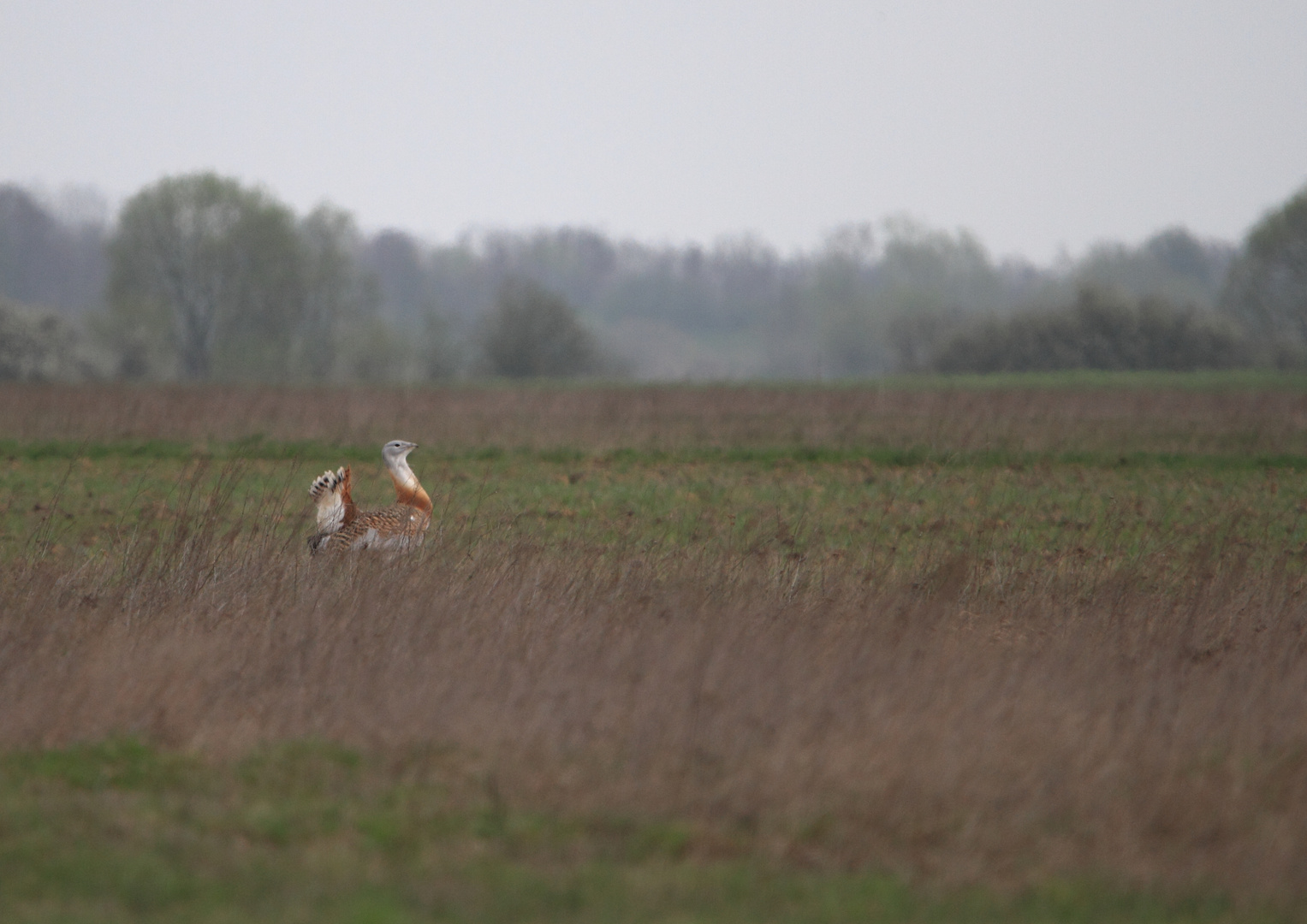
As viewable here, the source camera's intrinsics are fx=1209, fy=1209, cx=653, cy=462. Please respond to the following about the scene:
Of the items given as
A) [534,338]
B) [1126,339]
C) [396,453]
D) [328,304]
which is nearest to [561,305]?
[534,338]

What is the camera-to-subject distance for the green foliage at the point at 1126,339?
58500 mm

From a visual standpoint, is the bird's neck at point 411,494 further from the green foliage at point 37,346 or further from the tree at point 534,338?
the tree at point 534,338

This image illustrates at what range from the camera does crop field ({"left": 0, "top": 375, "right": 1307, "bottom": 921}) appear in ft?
14.0

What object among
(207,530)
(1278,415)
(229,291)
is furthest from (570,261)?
(207,530)

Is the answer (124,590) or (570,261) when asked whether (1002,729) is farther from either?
(570,261)

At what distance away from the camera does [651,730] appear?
5504 mm

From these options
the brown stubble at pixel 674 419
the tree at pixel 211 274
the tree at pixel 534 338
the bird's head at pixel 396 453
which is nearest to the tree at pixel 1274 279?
the tree at pixel 534 338

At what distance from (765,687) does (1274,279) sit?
7044 centimetres

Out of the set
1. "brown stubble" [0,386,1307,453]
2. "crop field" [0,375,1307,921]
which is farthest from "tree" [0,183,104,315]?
"crop field" [0,375,1307,921]

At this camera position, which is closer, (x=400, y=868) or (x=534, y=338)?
(x=400, y=868)

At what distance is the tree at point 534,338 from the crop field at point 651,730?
57.8 m

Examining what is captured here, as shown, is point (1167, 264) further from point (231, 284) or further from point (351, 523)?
point (351, 523)

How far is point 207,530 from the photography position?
8297mm

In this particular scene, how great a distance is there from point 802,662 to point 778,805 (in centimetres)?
145
